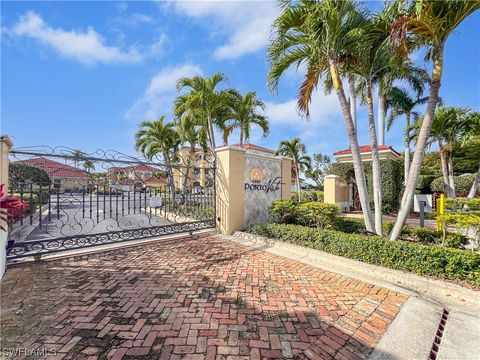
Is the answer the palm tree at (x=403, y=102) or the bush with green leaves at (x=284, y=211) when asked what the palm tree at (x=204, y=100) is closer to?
the bush with green leaves at (x=284, y=211)

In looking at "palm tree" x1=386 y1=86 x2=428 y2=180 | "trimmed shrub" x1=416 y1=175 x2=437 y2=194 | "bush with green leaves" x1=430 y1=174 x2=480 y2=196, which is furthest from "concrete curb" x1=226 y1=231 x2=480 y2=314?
"trimmed shrub" x1=416 y1=175 x2=437 y2=194

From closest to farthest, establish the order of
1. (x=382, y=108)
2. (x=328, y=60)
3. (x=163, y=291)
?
(x=163, y=291), (x=328, y=60), (x=382, y=108)

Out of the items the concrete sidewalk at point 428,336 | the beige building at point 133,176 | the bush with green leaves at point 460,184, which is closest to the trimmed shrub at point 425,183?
the bush with green leaves at point 460,184

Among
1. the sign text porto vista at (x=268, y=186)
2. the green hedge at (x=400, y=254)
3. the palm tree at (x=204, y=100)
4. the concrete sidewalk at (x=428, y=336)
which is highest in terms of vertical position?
the palm tree at (x=204, y=100)

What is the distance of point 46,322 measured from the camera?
9.27 ft

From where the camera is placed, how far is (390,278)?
425cm

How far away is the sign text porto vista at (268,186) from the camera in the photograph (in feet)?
26.9

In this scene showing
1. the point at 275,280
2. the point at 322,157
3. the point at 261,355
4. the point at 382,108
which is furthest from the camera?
the point at 322,157

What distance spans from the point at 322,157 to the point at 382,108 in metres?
24.8

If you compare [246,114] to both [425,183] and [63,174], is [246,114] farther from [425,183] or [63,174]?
[425,183]

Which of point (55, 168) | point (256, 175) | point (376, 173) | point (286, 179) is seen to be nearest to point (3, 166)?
point (55, 168)

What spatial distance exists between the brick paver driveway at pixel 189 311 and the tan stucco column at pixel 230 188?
281 centimetres

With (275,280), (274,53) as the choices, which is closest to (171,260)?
(275,280)

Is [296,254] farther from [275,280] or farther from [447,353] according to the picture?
[447,353]
